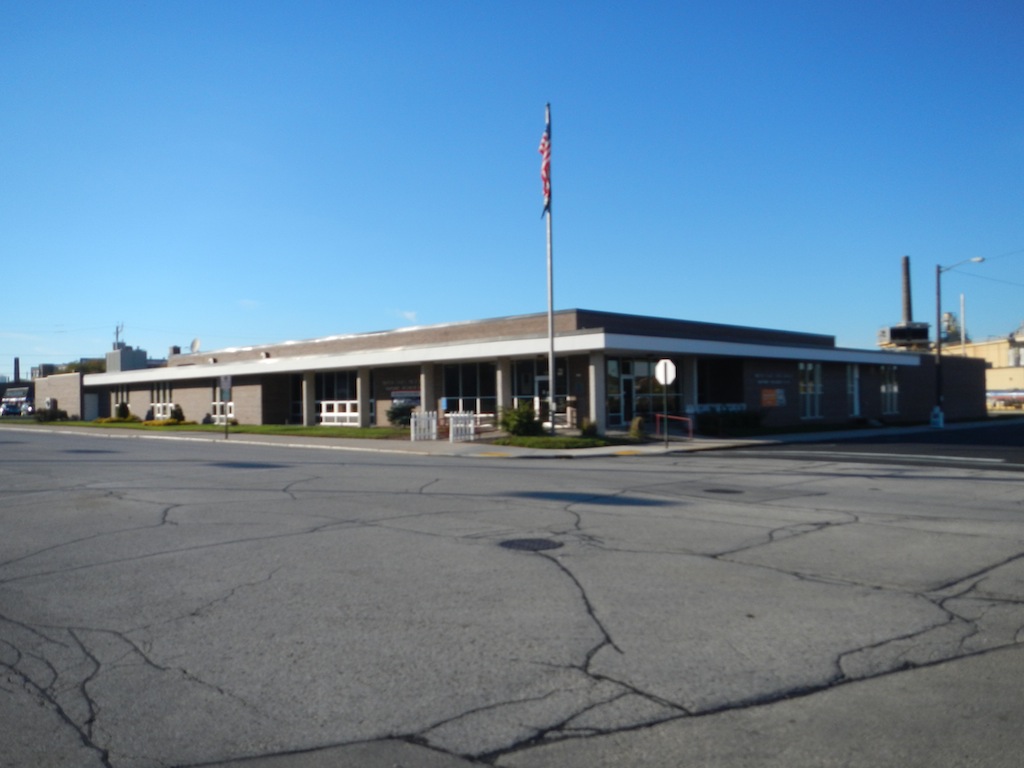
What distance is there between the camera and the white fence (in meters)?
34.0

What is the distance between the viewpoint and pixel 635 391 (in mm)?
38281

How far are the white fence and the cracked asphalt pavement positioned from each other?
65.8ft

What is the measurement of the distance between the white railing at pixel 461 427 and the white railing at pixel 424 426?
3.66ft

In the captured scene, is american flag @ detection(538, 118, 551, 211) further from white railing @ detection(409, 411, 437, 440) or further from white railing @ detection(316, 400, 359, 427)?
white railing @ detection(316, 400, 359, 427)

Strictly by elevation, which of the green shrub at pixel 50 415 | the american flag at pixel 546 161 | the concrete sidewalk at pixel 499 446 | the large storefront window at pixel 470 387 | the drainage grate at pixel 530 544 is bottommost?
the drainage grate at pixel 530 544

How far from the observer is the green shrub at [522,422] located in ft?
110

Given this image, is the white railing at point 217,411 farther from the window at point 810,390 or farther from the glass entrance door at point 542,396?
the window at point 810,390

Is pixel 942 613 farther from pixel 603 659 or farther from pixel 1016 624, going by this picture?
pixel 603 659

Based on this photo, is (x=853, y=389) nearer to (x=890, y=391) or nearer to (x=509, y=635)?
(x=890, y=391)

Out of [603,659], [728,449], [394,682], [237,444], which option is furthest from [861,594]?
[237,444]

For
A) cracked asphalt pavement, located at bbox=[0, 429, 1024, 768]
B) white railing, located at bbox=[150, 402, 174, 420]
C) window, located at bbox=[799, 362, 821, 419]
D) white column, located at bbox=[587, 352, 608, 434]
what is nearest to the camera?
cracked asphalt pavement, located at bbox=[0, 429, 1024, 768]

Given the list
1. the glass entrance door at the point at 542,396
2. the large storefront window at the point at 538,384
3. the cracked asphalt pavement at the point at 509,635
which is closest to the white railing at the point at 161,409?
the large storefront window at the point at 538,384

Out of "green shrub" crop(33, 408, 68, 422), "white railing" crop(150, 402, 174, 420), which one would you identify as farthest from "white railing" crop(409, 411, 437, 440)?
"green shrub" crop(33, 408, 68, 422)

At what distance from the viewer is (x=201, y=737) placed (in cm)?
489
